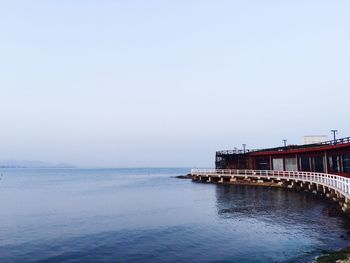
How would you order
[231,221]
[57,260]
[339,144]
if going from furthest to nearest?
[339,144] → [231,221] → [57,260]

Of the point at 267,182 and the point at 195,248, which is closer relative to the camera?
the point at 195,248

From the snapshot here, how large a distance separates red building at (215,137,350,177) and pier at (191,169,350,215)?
2497mm

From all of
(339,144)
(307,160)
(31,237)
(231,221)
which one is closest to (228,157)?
(307,160)

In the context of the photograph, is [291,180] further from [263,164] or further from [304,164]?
[263,164]

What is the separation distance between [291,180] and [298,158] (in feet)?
20.3

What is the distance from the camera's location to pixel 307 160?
53688 mm

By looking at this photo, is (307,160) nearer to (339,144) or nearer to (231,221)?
(339,144)

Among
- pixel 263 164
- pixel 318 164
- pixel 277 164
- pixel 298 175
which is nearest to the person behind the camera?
pixel 298 175

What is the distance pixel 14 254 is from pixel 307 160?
44206mm

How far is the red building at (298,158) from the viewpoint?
140 feet

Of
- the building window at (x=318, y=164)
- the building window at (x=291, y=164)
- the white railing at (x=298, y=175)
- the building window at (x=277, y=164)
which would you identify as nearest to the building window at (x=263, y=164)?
the building window at (x=277, y=164)

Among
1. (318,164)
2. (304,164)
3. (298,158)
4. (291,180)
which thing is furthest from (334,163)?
(298,158)

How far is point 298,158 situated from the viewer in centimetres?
5597

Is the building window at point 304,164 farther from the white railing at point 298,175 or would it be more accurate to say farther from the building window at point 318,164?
the white railing at point 298,175
